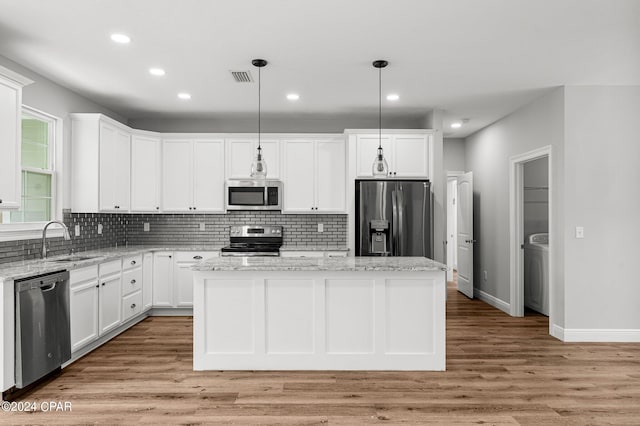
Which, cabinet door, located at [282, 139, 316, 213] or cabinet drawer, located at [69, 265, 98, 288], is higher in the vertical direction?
cabinet door, located at [282, 139, 316, 213]

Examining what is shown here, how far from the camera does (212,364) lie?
351 cm

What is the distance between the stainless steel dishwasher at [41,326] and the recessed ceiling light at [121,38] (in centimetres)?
189

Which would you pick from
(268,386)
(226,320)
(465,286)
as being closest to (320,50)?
(226,320)

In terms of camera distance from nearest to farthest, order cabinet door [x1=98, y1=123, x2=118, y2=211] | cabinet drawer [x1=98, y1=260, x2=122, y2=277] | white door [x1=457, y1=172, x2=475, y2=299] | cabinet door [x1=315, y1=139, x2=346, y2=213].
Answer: cabinet drawer [x1=98, y1=260, x2=122, y2=277] < cabinet door [x1=98, y1=123, x2=118, y2=211] < cabinet door [x1=315, y1=139, x2=346, y2=213] < white door [x1=457, y1=172, x2=475, y2=299]

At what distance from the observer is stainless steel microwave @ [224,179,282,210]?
226 inches

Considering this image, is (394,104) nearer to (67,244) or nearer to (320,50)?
(320,50)

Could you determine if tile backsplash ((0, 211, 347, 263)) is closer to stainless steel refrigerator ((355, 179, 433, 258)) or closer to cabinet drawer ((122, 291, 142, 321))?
stainless steel refrigerator ((355, 179, 433, 258))

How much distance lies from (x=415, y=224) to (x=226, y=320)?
8.98 feet

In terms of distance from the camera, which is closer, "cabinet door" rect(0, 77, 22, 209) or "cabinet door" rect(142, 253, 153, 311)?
"cabinet door" rect(0, 77, 22, 209)

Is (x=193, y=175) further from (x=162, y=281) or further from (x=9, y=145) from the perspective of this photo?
(x=9, y=145)

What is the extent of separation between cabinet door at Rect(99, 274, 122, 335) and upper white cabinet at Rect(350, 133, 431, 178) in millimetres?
3106

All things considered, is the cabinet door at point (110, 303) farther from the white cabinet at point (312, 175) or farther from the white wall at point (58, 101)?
the white cabinet at point (312, 175)

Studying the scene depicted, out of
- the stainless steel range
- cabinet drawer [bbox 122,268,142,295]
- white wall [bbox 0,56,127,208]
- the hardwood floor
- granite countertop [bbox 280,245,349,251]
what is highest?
white wall [bbox 0,56,127,208]

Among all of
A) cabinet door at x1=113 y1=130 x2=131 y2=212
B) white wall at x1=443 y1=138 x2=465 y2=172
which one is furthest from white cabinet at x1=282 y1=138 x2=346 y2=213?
white wall at x1=443 y1=138 x2=465 y2=172
